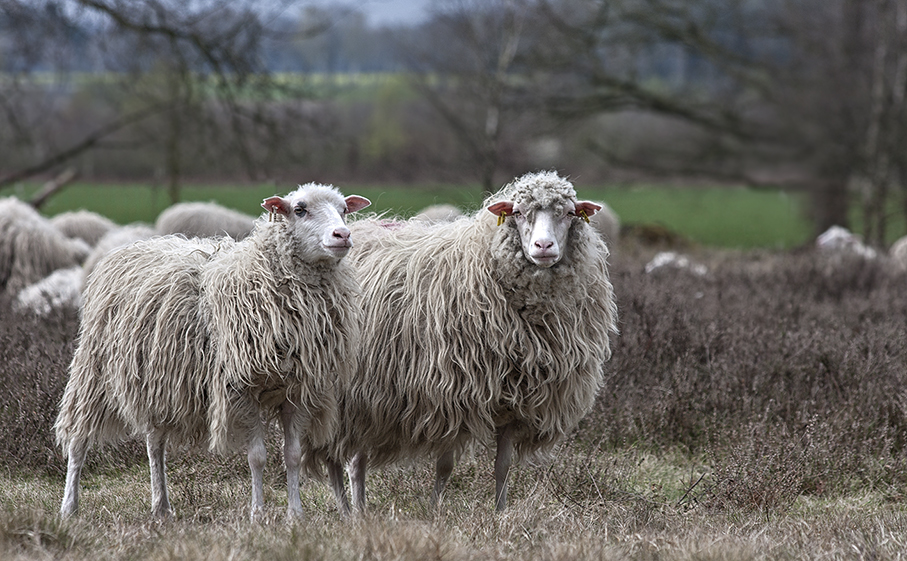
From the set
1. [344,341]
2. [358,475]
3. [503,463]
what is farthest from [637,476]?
[344,341]

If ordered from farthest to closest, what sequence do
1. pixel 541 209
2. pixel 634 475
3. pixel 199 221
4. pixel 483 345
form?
pixel 199 221
pixel 634 475
pixel 483 345
pixel 541 209

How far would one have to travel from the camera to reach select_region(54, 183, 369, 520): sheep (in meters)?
3.73

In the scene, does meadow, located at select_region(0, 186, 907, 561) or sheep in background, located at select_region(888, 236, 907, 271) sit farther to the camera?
sheep in background, located at select_region(888, 236, 907, 271)

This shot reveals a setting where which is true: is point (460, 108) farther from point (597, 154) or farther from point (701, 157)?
point (701, 157)

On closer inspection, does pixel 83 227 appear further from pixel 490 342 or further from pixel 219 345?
pixel 490 342

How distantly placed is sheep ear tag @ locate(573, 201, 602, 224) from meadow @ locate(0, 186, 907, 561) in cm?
88

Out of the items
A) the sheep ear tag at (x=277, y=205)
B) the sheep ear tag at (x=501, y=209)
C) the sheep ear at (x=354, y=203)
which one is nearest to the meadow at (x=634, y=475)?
the sheep ear tag at (x=501, y=209)

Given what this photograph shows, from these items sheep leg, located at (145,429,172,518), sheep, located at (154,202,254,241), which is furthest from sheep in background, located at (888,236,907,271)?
sheep leg, located at (145,429,172,518)

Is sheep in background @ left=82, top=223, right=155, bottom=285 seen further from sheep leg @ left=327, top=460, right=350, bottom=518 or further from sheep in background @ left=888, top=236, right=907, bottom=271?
sheep in background @ left=888, top=236, right=907, bottom=271

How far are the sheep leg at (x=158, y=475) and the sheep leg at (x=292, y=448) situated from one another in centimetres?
63

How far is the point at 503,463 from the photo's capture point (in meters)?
4.29

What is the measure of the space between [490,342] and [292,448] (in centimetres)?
102

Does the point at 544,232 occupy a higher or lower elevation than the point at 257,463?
higher

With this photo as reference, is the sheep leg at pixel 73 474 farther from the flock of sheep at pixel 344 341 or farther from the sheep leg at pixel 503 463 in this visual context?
the sheep leg at pixel 503 463
